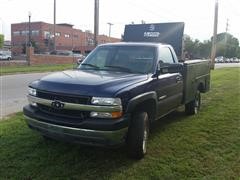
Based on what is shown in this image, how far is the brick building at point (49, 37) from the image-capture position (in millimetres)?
85450

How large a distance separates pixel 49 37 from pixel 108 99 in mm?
82269

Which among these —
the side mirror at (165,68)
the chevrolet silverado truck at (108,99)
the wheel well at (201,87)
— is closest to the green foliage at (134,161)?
the chevrolet silverado truck at (108,99)

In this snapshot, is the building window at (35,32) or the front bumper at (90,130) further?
the building window at (35,32)

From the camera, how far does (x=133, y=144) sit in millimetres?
4793

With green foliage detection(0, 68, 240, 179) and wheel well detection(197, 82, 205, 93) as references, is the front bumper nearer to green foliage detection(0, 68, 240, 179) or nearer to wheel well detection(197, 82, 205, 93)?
green foliage detection(0, 68, 240, 179)

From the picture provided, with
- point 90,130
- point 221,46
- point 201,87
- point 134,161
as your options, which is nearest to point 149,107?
point 134,161

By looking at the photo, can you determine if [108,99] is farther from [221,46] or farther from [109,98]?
[221,46]

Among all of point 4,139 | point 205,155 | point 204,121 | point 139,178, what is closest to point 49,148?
point 4,139

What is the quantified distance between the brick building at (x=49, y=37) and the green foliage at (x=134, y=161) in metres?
76.2

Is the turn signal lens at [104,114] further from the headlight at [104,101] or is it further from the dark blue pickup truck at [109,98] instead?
the headlight at [104,101]

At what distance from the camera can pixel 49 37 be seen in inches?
3285

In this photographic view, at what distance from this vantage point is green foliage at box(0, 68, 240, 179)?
14.5ft

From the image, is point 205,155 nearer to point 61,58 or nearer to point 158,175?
point 158,175

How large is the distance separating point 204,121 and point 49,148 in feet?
12.3
